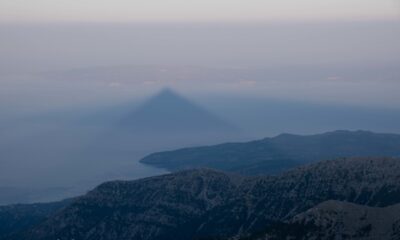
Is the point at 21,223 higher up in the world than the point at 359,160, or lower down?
lower down

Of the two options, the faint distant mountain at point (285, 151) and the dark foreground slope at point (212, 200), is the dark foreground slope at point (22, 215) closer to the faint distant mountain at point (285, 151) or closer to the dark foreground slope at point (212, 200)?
the dark foreground slope at point (212, 200)

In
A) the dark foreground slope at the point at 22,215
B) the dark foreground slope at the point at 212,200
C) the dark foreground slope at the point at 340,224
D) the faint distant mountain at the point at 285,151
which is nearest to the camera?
the dark foreground slope at the point at 340,224

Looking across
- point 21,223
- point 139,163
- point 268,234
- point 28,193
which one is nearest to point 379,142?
point 139,163

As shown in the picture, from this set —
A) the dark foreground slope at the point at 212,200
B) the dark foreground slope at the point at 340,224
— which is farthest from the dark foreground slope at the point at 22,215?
the dark foreground slope at the point at 340,224

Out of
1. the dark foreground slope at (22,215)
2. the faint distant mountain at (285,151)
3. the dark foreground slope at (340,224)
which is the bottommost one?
the dark foreground slope at (22,215)

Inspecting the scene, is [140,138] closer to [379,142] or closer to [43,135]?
[43,135]

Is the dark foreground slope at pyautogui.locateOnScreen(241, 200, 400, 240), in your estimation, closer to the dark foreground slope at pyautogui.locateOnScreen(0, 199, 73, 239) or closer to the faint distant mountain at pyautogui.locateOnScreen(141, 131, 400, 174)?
the dark foreground slope at pyautogui.locateOnScreen(0, 199, 73, 239)

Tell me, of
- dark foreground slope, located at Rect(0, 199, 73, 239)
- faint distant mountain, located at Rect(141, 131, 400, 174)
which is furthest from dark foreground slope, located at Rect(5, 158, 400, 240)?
faint distant mountain, located at Rect(141, 131, 400, 174)
